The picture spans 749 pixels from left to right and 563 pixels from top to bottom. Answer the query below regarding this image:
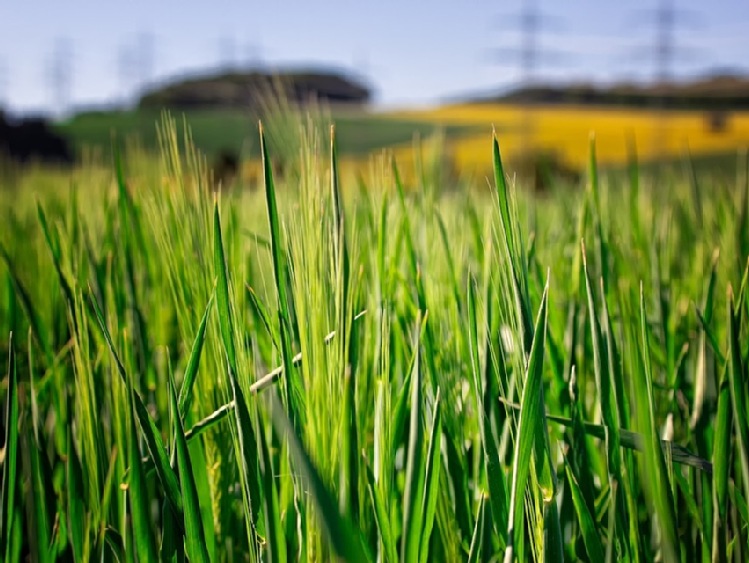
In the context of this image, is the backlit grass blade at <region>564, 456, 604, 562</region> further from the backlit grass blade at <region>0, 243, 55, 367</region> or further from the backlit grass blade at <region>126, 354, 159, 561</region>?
the backlit grass blade at <region>0, 243, 55, 367</region>

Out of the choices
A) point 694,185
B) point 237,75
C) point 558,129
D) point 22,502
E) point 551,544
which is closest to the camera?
point 551,544

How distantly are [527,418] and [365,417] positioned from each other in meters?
0.13

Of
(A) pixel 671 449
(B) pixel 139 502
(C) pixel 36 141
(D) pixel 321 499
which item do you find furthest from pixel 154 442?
(C) pixel 36 141

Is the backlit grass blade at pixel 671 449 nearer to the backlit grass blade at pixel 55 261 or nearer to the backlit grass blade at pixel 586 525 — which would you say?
the backlit grass blade at pixel 586 525

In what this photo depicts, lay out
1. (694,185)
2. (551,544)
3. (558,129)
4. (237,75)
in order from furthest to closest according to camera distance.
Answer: (237,75) → (558,129) → (694,185) → (551,544)

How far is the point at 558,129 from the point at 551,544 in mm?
19990

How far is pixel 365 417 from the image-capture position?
16.1 inches

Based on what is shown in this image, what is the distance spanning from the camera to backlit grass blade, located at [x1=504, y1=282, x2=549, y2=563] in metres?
0.29

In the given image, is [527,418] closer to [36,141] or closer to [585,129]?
[36,141]

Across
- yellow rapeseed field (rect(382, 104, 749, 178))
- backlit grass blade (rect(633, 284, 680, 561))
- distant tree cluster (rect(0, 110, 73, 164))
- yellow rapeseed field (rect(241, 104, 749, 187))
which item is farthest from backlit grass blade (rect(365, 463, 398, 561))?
distant tree cluster (rect(0, 110, 73, 164))

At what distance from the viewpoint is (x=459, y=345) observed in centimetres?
46

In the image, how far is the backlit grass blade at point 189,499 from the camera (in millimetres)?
299

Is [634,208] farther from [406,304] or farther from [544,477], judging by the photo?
[544,477]

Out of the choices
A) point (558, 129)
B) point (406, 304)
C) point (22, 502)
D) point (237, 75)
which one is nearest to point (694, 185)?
point (406, 304)
